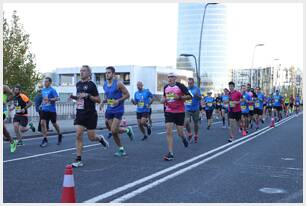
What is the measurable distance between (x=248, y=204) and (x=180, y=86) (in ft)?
14.0

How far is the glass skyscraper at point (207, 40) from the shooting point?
135 m

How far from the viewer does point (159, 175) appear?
709 cm

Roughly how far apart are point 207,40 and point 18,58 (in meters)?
126

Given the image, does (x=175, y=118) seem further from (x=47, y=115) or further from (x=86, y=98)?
(x=47, y=115)

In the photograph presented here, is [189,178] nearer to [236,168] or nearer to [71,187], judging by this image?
[236,168]

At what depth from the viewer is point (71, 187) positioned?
4.80 m

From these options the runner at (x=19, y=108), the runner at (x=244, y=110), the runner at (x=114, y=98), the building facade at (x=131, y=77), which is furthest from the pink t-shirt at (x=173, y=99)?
the building facade at (x=131, y=77)

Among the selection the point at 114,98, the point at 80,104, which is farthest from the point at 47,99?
the point at 80,104

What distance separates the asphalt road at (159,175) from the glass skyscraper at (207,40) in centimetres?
12210

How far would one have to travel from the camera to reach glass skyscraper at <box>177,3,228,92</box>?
Result: 135 meters

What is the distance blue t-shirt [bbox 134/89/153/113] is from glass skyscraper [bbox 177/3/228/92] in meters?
118

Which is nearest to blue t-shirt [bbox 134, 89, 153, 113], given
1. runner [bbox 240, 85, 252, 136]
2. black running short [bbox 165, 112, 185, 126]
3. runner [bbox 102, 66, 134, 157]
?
runner [bbox 240, 85, 252, 136]

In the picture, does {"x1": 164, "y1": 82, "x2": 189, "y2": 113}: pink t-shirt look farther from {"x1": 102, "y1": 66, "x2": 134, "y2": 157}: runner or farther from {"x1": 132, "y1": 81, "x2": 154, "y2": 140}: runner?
{"x1": 132, "y1": 81, "x2": 154, "y2": 140}: runner

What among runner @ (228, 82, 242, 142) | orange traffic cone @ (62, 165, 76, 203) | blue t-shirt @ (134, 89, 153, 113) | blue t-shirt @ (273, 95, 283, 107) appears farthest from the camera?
blue t-shirt @ (273, 95, 283, 107)
